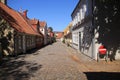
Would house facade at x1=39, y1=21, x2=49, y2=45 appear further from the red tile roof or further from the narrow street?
the narrow street

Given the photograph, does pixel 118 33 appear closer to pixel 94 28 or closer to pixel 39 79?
pixel 94 28

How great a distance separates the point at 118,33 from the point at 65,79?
9.12 metres

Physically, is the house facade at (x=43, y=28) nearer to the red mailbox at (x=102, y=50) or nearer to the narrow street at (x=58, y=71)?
the red mailbox at (x=102, y=50)

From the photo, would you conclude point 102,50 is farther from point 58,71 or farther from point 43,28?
point 43,28

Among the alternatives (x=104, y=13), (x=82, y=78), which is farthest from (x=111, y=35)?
(x=82, y=78)

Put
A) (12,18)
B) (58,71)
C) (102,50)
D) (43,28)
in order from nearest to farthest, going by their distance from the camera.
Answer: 1. (58,71)
2. (102,50)
3. (12,18)
4. (43,28)

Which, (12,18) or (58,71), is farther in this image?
(12,18)

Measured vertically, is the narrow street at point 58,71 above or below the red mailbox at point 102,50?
below

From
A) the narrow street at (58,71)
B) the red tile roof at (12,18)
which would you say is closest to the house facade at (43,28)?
the red tile roof at (12,18)

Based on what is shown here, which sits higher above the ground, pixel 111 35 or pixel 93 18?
pixel 93 18

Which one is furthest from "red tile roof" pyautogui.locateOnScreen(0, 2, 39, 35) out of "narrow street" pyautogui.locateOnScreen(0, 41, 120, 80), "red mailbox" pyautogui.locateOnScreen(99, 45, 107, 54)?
"red mailbox" pyautogui.locateOnScreen(99, 45, 107, 54)

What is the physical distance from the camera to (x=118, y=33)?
16.8m

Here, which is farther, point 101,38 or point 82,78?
point 101,38

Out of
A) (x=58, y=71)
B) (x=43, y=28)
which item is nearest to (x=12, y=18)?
(x=58, y=71)
